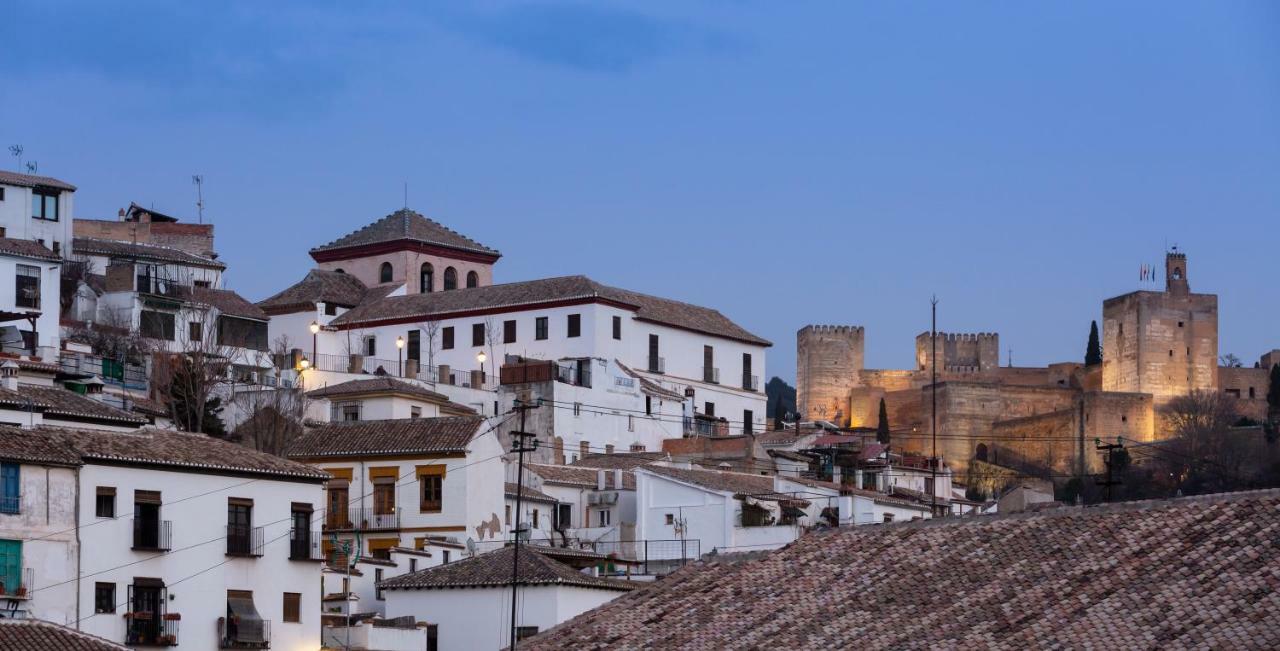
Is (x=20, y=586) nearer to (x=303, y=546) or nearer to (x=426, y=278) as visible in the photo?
(x=303, y=546)

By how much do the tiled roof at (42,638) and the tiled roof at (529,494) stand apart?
74.1ft

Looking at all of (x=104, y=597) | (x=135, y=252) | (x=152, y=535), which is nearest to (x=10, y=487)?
(x=104, y=597)

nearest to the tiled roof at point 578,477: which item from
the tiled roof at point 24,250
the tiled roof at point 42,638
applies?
the tiled roof at point 24,250

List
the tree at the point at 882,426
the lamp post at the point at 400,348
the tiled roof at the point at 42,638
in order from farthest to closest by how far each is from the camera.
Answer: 1. the tree at the point at 882,426
2. the lamp post at the point at 400,348
3. the tiled roof at the point at 42,638

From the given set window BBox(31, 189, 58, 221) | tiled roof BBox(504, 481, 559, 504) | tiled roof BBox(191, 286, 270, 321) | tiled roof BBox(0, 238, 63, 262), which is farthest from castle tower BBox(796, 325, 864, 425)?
tiled roof BBox(504, 481, 559, 504)

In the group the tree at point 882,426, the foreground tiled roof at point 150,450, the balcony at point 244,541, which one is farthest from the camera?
the tree at point 882,426

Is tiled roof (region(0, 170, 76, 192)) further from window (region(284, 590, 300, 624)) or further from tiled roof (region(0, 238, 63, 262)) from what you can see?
window (region(284, 590, 300, 624))

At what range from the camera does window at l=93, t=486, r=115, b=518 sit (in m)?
39.0

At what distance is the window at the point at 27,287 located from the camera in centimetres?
7069

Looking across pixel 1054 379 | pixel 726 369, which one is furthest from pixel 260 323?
pixel 1054 379

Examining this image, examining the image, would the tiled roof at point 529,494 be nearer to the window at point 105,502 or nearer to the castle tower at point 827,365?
the window at point 105,502

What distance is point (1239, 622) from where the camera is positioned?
25312 mm

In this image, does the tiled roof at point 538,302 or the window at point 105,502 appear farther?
the tiled roof at point 538,302

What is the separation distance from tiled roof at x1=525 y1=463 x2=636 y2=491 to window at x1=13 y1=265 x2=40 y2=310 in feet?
58.6
